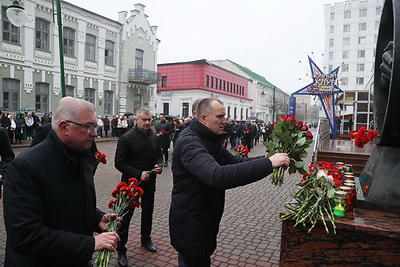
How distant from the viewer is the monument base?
8.34 ft

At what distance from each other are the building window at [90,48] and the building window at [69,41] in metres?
1.25

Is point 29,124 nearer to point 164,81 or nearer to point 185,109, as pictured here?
point 185,109

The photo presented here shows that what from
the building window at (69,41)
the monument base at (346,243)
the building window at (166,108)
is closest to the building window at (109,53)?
the building window at (69,41)

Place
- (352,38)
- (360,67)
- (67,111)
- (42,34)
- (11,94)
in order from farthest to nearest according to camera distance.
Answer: (352,38) < (360,67) < (42,34) < (11,94) < (67,111)

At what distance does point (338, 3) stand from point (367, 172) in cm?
7261

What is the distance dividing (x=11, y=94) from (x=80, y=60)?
581cm

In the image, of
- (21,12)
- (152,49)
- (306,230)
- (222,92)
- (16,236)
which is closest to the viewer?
(16,236)

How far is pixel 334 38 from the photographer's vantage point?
6556 centimetres

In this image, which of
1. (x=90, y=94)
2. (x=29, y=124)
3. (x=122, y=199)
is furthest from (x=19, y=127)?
(x=122, y=199)

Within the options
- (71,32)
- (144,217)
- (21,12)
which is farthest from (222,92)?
(144,217)

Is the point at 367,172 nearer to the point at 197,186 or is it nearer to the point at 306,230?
the point at 306,230

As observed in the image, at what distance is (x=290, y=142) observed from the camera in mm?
2730

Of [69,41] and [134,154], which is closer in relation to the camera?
[134,154]

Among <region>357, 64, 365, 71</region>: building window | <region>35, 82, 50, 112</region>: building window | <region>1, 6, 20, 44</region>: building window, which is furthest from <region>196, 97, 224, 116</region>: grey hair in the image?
<region>357, 64, 365, 71</region>: building window
